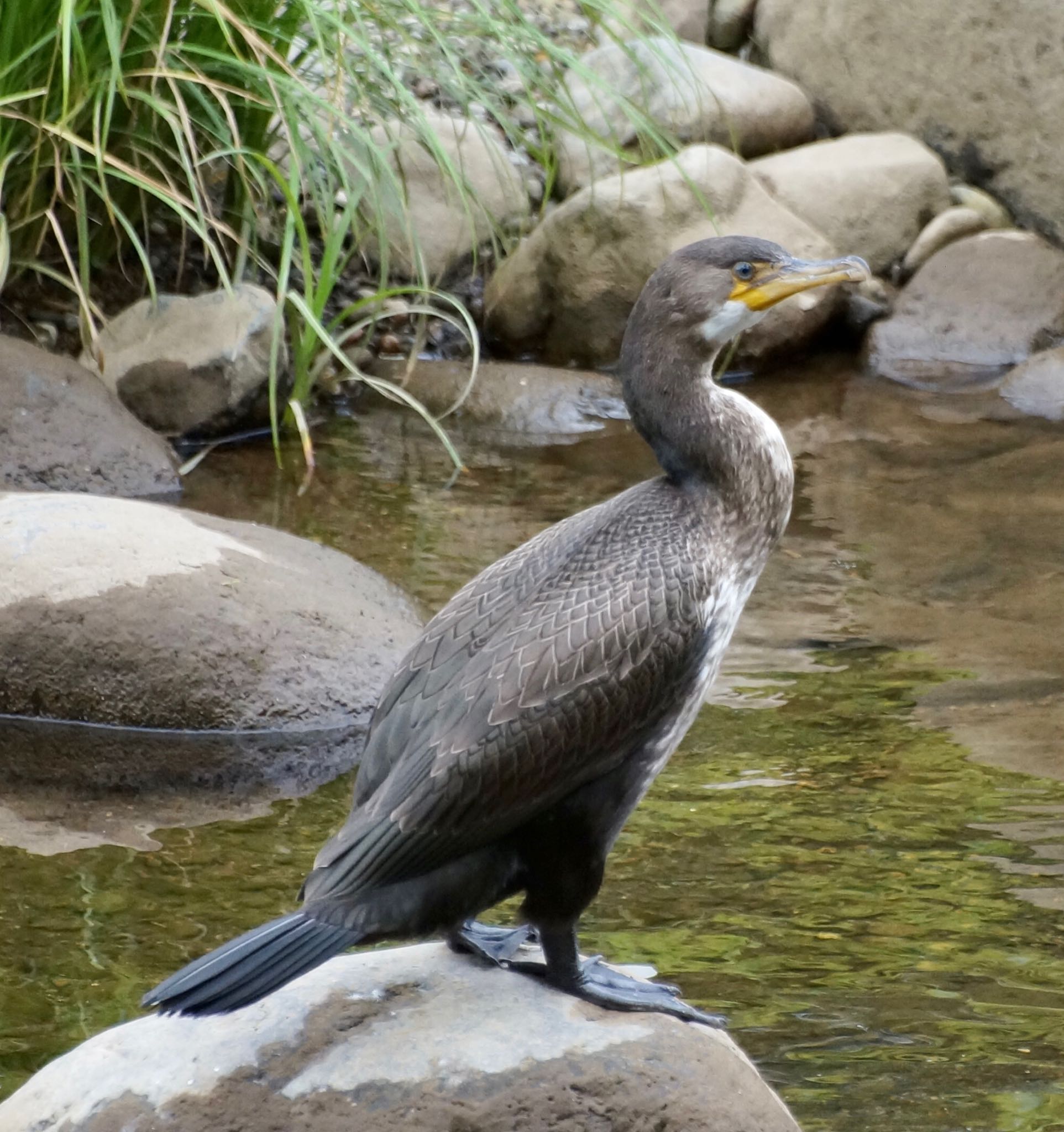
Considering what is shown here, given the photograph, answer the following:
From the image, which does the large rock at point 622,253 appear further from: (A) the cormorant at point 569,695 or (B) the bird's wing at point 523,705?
(B) the bird's wing at point 523,705

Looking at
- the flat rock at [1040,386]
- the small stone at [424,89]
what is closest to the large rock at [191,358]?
the small stone at [424,89]

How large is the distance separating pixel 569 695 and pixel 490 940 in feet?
2.00

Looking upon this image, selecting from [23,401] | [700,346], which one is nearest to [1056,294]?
[23,401]

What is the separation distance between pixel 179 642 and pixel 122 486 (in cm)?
176

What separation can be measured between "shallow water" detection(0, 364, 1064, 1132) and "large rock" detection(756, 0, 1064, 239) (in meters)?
2.86

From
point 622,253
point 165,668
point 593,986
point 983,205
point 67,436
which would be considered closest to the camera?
point 593,986

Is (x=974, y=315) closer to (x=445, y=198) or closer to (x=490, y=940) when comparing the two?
(x=445, y=198)

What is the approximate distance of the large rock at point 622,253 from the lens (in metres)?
8.44

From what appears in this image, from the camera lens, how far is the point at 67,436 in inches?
256

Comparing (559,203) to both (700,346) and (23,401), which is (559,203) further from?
(700,346)

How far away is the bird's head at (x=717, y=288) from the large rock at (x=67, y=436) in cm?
360

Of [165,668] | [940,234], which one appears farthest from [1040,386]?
[165,668]

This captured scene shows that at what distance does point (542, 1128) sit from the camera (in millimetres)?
2887

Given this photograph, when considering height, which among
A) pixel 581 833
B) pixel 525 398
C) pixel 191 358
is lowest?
pixel 525 398
